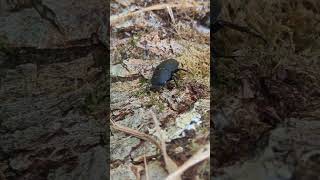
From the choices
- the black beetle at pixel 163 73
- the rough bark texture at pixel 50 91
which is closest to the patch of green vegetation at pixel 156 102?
the black beetle at pixel 163 73

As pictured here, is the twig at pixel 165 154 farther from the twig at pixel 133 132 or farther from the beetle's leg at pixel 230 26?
the beetle's leg at pixel 230 26

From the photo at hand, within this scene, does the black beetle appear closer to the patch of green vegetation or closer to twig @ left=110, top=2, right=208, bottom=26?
the patch of green vegetation

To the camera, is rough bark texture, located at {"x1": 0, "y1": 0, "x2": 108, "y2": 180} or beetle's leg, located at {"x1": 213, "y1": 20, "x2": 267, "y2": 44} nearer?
rough bark texture, located at {"x1": 0, "y1": 0, "x2": 108, "y2": 180}

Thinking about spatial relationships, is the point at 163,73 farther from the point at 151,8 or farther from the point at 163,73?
the point at 151,8

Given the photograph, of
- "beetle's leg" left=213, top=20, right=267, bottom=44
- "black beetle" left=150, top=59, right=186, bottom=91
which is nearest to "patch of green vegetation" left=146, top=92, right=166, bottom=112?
"black beetle" left=150, top=59, right=186, bottom=91

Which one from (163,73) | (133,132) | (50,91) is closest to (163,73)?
(163,73)

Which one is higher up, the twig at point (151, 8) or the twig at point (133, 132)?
the twig at point (151, 8)

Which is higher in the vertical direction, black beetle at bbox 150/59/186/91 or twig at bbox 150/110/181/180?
black beetle at bbox 150/59/186/91

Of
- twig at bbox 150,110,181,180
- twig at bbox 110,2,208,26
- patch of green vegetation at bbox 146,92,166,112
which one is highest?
twig at bbox 110,2,208,26

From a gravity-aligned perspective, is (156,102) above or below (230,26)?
below

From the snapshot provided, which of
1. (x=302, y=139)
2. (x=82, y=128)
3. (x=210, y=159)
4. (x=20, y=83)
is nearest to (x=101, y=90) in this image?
(x=82, y=128)
